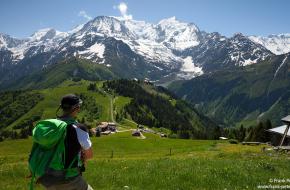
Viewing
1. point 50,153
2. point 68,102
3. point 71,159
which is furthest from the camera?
point 68,102

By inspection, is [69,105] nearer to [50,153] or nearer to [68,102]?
[68,102]

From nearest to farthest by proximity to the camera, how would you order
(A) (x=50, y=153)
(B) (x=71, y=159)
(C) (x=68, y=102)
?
(A) (x=50, y=153), (B) (x=71, y=159), (C) (x=68, y=102)

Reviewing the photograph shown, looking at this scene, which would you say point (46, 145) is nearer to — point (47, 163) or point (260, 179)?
point (47, 163)

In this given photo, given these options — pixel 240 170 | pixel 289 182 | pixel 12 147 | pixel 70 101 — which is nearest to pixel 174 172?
pixel 240 170

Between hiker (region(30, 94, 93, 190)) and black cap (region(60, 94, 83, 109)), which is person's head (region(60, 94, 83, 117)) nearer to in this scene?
black cap (region(60, 94, 83, 109))

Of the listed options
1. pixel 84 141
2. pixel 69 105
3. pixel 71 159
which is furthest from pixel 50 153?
pixel 69 105

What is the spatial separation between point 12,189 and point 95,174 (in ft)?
14.8

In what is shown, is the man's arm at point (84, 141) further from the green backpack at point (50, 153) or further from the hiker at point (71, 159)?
the green backpack at point (50, 153)

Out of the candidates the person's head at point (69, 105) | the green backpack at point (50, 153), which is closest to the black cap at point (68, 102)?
the person's head at point (69, 105)

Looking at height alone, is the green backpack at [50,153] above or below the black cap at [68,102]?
below

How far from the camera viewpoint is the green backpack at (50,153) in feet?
35.1

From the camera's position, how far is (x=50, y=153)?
1091 cm

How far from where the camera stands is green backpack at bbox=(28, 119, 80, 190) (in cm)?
1069

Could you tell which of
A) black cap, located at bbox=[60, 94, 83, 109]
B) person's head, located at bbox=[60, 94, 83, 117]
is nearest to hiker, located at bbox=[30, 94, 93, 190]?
person's head, located at bbox=[60, 94, 83, 117]
